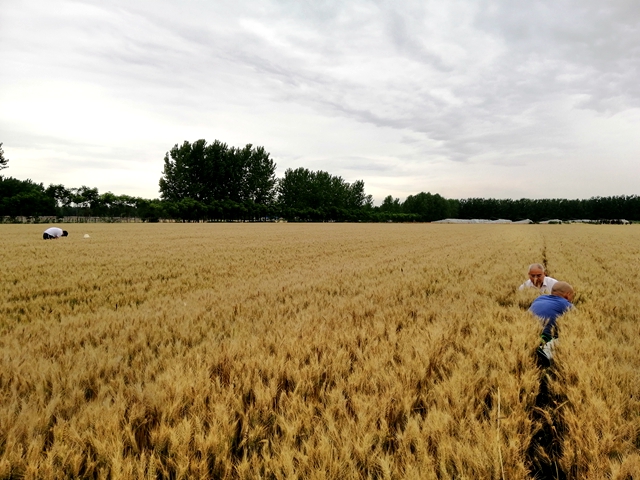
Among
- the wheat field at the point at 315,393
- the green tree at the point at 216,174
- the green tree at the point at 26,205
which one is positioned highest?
the green tree at the point at 216,174

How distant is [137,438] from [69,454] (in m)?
0.34

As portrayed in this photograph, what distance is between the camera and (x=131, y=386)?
2.58 m

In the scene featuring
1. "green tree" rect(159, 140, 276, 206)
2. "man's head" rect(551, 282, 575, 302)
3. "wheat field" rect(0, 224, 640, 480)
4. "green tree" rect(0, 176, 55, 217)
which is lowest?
"wheat field" rect(0, 224, 640, 480)

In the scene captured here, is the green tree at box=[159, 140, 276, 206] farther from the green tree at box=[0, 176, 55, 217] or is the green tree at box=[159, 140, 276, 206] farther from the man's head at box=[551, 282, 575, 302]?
the man's head at box=[551, 282, 575, 302]

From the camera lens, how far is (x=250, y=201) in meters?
92.0

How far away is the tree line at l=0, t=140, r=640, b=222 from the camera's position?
71.1 meters

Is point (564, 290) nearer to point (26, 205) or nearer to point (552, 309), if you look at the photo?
point (552, 309)

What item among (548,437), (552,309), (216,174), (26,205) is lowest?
(548,437)

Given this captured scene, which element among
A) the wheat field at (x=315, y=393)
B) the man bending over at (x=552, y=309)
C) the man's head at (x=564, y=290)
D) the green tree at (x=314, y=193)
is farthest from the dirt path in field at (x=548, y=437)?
the green tree at (x=314, y=193)

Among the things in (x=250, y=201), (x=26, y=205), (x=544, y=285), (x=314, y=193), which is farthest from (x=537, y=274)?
(x=314, y=193)

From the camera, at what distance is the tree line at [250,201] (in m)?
71.1

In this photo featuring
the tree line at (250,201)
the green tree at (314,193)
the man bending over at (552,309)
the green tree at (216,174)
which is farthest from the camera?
the green tree at (314,193)

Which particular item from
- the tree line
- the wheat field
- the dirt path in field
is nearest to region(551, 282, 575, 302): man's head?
A: the wheat field

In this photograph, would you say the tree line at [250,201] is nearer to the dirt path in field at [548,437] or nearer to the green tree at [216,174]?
the green tree at [216,174]
